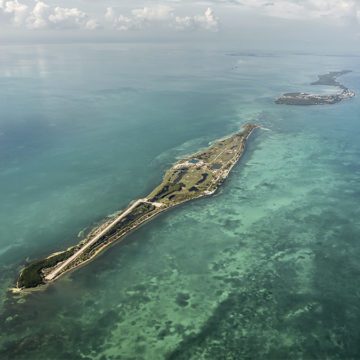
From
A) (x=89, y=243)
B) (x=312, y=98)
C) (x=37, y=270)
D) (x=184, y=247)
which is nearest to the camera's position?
(x=37, y=270)

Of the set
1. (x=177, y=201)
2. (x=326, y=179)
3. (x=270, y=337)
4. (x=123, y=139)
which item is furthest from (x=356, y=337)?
(x=123, y=139)

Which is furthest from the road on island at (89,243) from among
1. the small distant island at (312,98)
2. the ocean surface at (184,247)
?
the small distant island at (312,98)

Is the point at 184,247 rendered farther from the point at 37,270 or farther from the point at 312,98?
the point at 312,98

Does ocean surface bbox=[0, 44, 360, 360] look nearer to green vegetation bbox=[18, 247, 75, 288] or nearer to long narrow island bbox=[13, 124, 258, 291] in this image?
green vegetation bbox=[18, 247, 75, 288]

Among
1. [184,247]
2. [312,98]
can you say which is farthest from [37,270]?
[312,98]

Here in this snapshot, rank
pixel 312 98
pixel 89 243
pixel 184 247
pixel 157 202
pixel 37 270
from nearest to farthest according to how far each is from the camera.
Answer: pixel 37 270 → pixel 89 243 → pixel 184 247 → pixel 157 202 → pixel 312 98

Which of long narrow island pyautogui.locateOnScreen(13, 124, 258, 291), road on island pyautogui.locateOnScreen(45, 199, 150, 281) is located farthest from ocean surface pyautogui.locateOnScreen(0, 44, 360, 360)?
long narrow island pyautogui.locateOnScreen(13, 124, 258, 291)

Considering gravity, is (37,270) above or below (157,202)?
below

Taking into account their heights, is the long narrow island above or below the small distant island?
below
